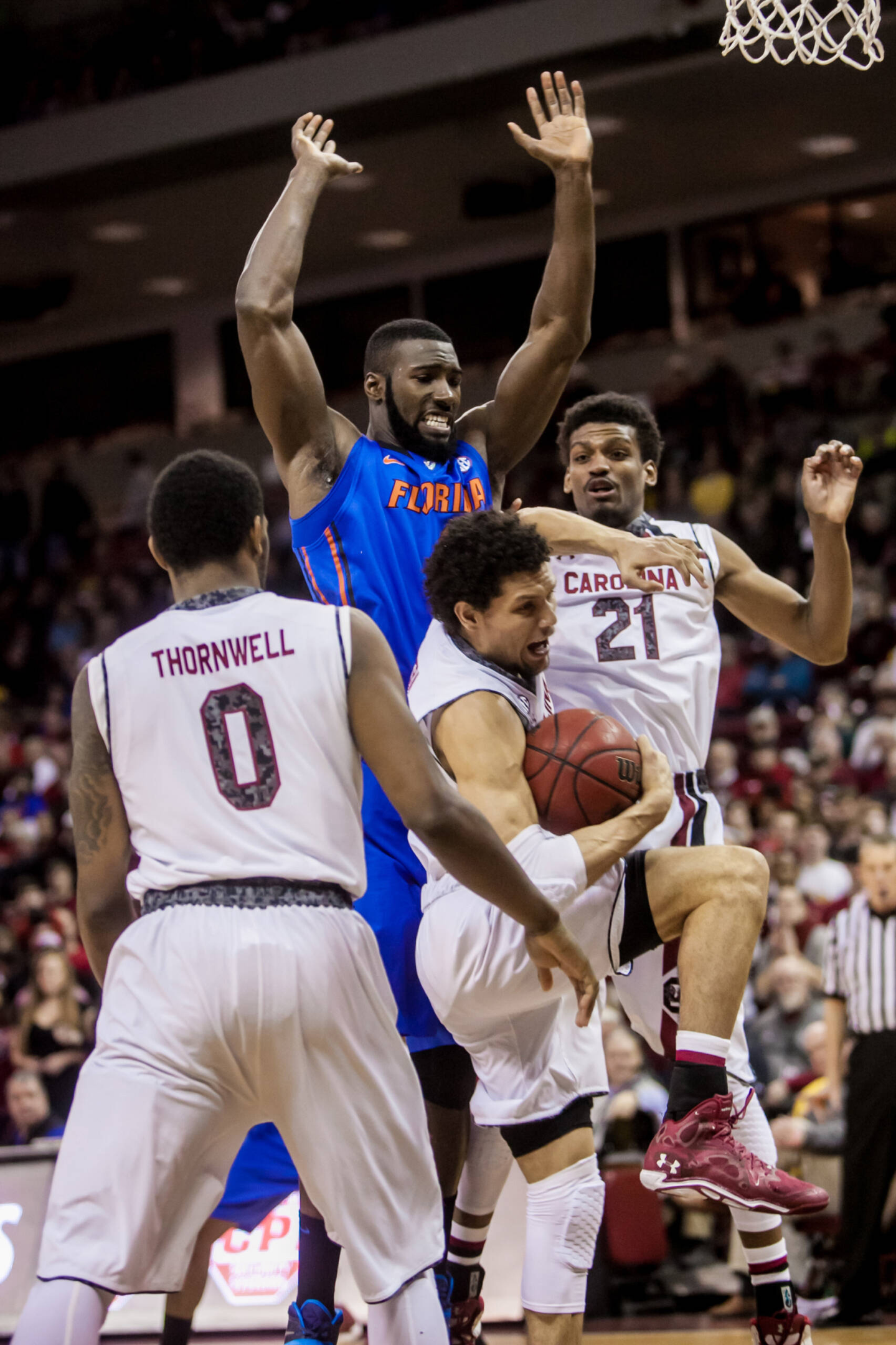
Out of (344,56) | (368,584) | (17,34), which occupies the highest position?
(17,34)

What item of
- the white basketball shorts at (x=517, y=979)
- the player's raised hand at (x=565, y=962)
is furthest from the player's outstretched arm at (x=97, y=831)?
the player's raised hand at (x=565, y=962)

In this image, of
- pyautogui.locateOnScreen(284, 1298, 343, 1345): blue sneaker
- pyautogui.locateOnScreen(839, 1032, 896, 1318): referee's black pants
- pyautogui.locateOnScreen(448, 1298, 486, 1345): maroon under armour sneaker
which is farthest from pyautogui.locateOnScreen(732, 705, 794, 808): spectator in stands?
pyautogui.locateOnScreen(284, 1298, 343, 1345): blue sneaker

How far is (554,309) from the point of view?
4.71 metres

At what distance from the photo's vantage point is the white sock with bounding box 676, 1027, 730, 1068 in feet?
12.7

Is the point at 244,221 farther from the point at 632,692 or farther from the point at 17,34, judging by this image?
the point at 632,692

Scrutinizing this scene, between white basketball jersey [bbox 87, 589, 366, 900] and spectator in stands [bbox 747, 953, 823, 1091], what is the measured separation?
5589 millimetres

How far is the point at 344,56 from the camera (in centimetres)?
1573

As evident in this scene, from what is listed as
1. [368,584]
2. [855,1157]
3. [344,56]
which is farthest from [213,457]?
[344,56]

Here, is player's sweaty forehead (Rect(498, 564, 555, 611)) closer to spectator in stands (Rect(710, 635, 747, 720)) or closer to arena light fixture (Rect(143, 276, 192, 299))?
spectator in stands (Rect(710, 635, 747, 720))

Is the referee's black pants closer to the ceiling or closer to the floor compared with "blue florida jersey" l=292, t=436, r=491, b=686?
closer to the floor

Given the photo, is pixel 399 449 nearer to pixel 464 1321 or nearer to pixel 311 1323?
pixel 311 1323

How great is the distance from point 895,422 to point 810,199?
3.55m

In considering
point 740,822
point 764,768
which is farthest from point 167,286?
point 740,822

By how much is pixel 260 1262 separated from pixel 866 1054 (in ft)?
9.73
